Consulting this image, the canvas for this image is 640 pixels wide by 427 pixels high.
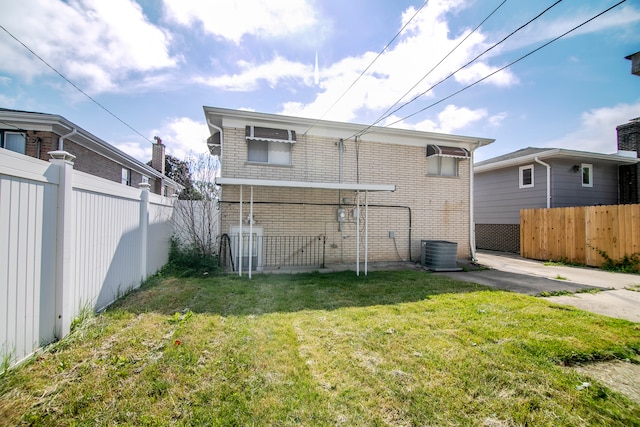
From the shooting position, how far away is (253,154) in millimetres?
8016

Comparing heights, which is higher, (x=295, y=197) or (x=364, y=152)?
(x=364, y=152)

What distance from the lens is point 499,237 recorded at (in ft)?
45.2

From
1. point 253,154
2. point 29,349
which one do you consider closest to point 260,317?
point 29,349

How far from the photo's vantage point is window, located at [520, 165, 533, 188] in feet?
41.5

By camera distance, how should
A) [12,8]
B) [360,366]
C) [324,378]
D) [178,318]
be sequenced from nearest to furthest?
[324,378] < [360,366] < [178,318] < [12,8]

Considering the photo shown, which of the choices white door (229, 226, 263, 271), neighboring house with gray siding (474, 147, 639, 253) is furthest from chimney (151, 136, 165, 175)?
neighboring house with gray siding (474, 147, 639, 253)

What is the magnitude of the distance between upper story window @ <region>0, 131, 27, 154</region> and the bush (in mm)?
6173

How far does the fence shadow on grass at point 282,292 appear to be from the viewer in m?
4.42

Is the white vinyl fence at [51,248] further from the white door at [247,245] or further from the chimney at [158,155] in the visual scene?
the chimney at [158,155]

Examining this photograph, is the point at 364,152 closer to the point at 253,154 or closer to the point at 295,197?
the point at 295,197

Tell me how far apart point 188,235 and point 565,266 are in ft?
40.6

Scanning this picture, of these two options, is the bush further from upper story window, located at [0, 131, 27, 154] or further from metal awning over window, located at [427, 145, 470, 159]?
metal awning over window, located at [427, 145, 470, 159]

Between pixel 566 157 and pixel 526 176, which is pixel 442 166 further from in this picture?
pixel 566 157

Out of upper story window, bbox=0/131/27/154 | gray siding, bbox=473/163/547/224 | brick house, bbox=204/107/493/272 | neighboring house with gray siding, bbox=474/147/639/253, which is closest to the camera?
brick house, bbox=204/107/493/272
